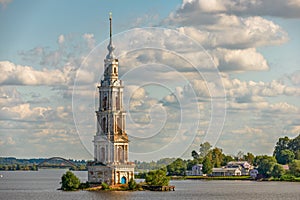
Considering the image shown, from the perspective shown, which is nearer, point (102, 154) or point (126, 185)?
point (126, 185)

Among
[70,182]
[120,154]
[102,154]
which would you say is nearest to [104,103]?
[102,154]

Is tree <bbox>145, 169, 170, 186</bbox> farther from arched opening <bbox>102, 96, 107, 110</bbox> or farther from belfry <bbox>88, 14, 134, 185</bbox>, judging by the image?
arched opening <bbox>102, 96, 107, 110</bbox>

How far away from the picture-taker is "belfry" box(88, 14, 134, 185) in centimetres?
12594

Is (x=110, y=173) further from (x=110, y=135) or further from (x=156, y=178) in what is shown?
(x=156, y=178)

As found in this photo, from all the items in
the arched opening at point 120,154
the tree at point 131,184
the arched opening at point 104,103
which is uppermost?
the arched opening at point 104,103

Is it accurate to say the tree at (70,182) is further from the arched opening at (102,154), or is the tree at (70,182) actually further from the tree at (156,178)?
the tree at (156,178)

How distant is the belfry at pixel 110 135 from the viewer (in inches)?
4958

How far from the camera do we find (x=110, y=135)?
12688 cm

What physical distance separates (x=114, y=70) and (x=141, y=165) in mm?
35776

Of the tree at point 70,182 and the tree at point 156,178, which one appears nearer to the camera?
the tree at point 70,182

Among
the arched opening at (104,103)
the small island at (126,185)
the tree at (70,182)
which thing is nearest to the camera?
the small island at (126,185)

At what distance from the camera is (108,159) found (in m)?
126

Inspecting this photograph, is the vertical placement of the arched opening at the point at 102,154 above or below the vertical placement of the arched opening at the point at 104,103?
below

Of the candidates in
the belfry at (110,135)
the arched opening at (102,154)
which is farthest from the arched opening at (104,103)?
the arched opening at (102,154)
